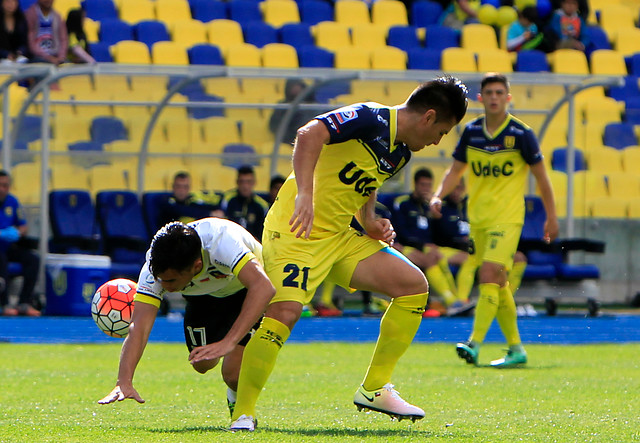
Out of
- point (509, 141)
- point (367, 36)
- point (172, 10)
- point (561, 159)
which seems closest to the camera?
point (509, 141)

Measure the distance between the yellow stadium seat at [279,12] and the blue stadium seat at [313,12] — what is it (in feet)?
0.80

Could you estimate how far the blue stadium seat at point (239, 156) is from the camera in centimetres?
1537

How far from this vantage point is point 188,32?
18.7 meters

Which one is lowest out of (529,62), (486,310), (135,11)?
(486,310)

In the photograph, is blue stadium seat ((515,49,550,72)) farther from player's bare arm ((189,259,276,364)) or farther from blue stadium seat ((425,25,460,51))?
player's bare arm ((189,259,276,364))

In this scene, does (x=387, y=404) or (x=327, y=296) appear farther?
(x=327, y=296)

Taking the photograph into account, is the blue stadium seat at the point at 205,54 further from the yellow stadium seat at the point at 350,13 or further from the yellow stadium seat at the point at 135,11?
the yellow stadium seat at the point at 350,13

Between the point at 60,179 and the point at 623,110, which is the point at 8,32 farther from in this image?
the point at 623,110

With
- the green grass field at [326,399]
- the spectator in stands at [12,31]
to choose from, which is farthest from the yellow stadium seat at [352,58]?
the green grass field at [326,399]

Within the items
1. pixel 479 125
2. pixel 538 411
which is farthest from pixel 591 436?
pixel 479 125

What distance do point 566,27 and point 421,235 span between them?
7.26 m

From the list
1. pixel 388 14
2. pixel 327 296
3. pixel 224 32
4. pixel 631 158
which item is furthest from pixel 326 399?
pixel 388 14

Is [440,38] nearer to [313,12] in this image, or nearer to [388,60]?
[388,60]

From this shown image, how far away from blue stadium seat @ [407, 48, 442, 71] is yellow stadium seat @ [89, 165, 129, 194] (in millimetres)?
5791
